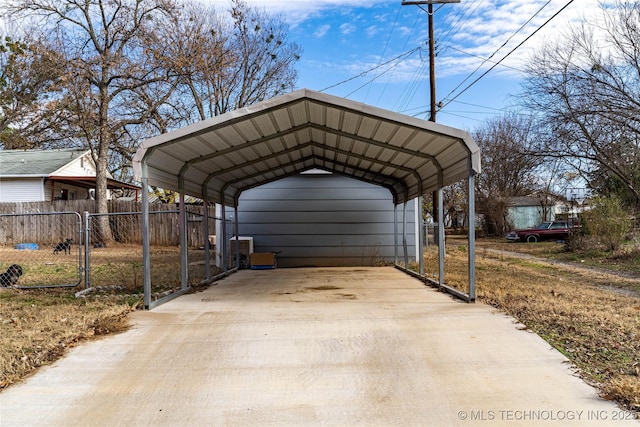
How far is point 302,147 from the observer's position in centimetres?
966

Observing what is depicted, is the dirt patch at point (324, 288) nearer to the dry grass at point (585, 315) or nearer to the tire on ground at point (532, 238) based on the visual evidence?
the dry grass at point (585, 315)

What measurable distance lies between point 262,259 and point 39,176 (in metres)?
14.8

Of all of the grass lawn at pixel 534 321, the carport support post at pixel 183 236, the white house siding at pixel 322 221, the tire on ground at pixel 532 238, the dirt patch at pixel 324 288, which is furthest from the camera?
the tire on ground at pixel 532 238

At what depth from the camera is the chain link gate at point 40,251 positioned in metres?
8.59

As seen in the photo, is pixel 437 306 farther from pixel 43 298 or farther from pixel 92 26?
pixel 92 26

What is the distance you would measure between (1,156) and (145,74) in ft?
34.9

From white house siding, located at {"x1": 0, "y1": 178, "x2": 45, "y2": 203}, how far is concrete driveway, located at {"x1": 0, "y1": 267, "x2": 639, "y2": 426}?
19.6m

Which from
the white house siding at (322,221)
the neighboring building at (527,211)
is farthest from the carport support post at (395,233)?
the neighboring building at (527,211)

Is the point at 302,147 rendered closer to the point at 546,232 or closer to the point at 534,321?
the point at 534,321

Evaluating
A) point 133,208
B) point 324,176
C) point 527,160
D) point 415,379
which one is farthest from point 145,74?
point 415,379

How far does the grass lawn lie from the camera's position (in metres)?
3.89

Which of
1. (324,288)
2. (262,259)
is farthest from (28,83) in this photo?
(324,288)

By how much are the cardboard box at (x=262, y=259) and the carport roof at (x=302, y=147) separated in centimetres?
175

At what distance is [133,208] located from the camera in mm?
20766
